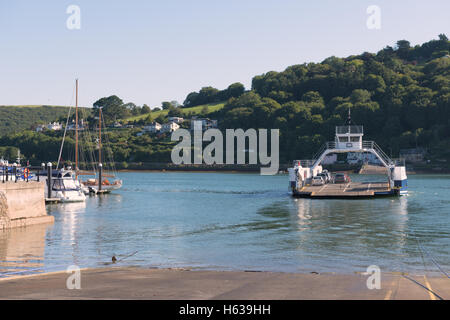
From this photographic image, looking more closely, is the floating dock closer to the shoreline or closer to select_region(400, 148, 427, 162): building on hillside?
the shoreline

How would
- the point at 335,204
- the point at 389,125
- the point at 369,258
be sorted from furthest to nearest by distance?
the point at 389,125, the point at 335,204, the point at 369,258

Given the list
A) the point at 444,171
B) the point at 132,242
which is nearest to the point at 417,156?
the point at 444,171

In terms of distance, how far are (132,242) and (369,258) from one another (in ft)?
40.8

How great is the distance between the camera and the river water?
68.7ft

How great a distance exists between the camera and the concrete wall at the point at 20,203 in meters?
27.4

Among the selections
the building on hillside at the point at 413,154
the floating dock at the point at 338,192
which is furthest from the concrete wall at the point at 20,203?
the building on hillside at the point at 413,154

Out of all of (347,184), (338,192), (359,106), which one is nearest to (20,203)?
(338,192)

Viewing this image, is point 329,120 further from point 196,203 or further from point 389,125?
point 196,203

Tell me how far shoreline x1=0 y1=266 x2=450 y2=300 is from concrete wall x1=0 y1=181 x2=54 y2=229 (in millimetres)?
12589

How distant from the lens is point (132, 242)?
27.8 m

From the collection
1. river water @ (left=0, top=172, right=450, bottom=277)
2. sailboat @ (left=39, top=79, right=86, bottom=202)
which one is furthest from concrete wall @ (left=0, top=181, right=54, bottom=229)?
sailboat @ (left=39, top=79, right=86, bottom=202)

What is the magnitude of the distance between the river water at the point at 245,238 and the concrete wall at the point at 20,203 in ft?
2.08

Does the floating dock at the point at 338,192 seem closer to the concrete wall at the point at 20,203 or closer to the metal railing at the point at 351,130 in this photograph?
the metal railing at the point at 351,130
